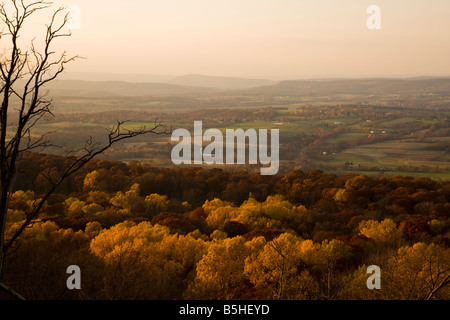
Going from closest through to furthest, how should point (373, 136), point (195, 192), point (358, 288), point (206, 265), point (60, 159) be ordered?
point (358, 288)
point (206, 265)
point (195, 192)
point (60, 159)
point (373, 136)

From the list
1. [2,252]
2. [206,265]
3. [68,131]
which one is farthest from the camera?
[68,131]

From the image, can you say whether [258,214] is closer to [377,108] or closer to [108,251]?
[108,251]

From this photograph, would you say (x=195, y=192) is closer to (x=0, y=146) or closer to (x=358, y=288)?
(x=358, y=288)

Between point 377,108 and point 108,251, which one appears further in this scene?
point 377,108
